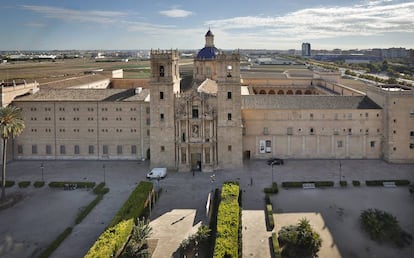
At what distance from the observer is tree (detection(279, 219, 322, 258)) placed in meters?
32.2

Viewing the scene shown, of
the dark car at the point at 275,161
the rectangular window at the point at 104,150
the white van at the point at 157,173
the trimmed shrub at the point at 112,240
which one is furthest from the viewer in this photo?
the rectangular window at the point at 104,150

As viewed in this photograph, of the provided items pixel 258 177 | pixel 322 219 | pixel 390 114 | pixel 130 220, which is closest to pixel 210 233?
pixel 130 220

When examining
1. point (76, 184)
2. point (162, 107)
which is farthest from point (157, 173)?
point (76, 184)

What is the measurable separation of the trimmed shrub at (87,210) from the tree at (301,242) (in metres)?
19.1

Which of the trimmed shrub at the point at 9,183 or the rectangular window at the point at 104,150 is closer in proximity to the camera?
the trimmed shrub at the point at 9,183

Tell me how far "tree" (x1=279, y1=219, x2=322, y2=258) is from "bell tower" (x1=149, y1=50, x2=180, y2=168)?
24226 mm

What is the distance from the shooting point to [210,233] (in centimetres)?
3506

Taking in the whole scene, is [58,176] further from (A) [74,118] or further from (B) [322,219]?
(B) [322,219]

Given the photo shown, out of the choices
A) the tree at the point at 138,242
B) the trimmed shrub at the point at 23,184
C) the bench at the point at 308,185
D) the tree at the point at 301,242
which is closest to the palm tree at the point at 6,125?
the trimmed shrub at the point at 23,184

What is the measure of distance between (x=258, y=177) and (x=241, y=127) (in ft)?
23.8

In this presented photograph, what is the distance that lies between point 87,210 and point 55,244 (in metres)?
7.37

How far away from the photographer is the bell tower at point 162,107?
5294cm

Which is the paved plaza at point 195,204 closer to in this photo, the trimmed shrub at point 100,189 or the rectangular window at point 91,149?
the trimmed shrub at point 100,189

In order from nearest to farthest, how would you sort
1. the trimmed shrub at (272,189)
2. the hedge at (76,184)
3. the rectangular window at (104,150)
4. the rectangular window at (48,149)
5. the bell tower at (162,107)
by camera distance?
the trimmed shrub at (272,189)
the hedge at (76,184)
the bell tower at (162,107)
the rectangular window at (104,150)
the rectangular window at (48,149)
